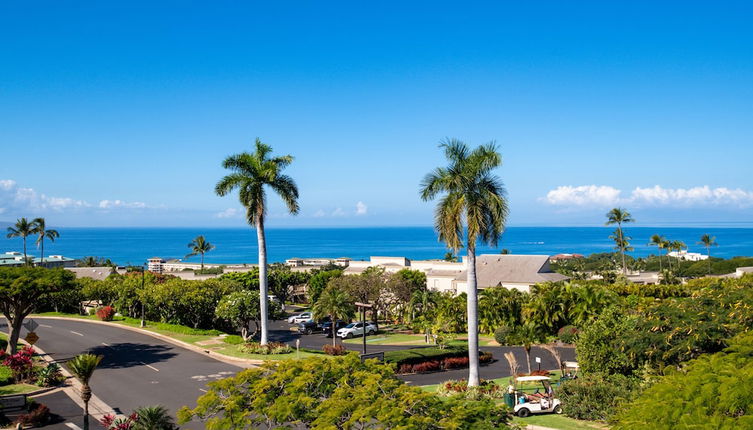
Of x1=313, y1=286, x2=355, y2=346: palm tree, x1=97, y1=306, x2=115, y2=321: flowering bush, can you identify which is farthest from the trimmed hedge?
x1=97, y1=306, x2=115, y2=321: flowering bush

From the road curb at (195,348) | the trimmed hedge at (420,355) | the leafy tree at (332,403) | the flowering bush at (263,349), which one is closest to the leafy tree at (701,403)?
the leafy tree at (332,403)

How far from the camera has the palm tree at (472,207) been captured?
88.9 feet

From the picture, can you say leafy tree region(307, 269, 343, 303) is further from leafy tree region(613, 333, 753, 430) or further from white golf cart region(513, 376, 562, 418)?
leafy tree region(613, 333, 753, 430)

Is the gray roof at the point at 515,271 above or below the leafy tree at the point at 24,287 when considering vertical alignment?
below

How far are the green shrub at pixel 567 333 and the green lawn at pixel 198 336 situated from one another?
20231 millimetres

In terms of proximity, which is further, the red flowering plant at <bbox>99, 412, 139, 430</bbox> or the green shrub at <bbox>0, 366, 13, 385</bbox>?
the green shrub at <bbox>0, 366, 13, 385</bbox>

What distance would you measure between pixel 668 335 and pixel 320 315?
28.8 meters

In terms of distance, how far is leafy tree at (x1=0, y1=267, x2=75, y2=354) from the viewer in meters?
31.4

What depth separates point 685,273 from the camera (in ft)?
335

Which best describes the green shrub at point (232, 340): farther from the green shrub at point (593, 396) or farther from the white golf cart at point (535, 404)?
the green shrub at point (593, 396)

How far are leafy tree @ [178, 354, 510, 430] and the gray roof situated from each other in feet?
158

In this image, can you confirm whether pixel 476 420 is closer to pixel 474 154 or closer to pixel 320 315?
pixel 474 154

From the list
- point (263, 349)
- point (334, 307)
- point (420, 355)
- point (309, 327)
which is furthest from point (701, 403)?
point (309, 327)

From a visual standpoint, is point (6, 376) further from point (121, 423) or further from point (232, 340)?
point (232, 340)
